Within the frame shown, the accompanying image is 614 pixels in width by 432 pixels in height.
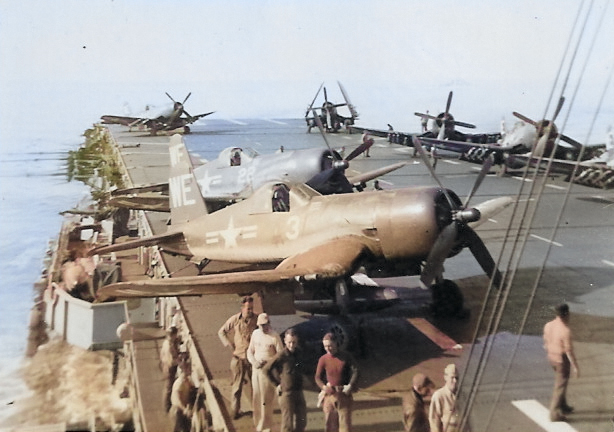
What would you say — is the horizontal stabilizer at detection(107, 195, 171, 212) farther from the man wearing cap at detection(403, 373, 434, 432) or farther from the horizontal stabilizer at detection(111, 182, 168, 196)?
the man wearing cap at detection(403, 373, 434, 432)

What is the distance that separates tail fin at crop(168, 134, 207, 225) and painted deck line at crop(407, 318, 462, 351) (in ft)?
11.8

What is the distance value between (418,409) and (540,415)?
1.21 m

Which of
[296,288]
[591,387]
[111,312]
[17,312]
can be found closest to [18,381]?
[17,312]

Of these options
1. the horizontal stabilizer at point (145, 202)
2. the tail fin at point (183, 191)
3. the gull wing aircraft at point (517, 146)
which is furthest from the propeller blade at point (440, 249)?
the horizontal stabilizer at point (145, 202)

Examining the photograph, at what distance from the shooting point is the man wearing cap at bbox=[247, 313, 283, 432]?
4.23 m

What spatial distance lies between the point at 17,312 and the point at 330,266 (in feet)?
13.7

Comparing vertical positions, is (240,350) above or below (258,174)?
below

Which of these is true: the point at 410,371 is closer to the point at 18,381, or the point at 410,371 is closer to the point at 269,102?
the point at 269,102

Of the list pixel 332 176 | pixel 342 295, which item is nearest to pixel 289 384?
pixel 342 295

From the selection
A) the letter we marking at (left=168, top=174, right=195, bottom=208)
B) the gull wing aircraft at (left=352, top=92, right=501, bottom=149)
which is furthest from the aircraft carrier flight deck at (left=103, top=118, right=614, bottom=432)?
the gull wing aircraft at (left=352, top=92, right=501, bottom=149)

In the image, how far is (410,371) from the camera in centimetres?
518

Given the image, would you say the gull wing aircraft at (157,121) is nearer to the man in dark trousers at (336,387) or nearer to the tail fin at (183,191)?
the tail fin at (183,191)

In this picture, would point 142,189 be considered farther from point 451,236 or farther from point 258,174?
point 451,236

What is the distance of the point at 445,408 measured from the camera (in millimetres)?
3732
